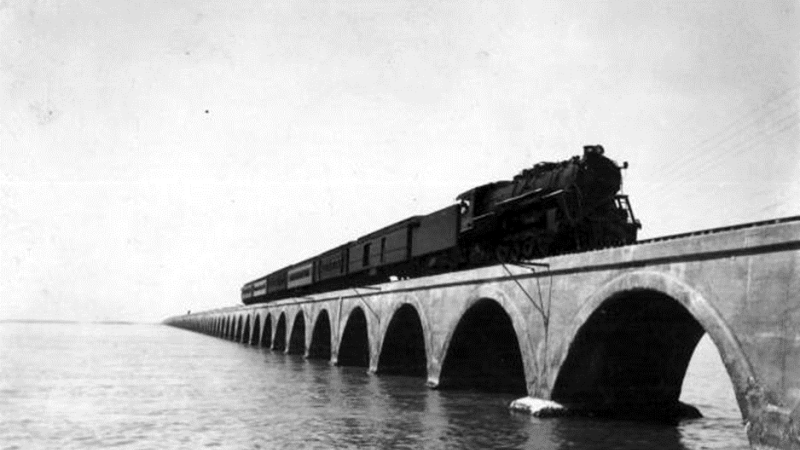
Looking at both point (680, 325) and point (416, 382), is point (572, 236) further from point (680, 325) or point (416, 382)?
point (416, 382)

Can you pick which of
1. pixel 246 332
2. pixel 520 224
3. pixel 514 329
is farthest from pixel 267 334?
pixel 514 329

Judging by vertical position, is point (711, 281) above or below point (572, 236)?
below

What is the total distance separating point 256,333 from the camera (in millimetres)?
57156

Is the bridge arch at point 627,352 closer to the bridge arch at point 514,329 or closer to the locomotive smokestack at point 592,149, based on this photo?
the bridge arch at point 514,329

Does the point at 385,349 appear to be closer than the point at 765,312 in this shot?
No

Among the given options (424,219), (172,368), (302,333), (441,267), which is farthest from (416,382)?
(302,333)

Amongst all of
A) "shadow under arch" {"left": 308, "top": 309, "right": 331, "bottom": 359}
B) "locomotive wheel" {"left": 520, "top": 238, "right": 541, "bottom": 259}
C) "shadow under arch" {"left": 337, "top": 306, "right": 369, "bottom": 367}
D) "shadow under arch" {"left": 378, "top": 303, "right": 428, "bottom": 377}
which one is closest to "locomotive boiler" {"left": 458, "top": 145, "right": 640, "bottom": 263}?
"locomotive wheel" {"left": 520, "top": 238, "right": 541, "bottom": 259}

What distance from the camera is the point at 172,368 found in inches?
1267

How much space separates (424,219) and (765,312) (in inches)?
694

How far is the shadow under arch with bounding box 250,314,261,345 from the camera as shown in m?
55.2

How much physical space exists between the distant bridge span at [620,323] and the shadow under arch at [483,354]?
1.4 inches

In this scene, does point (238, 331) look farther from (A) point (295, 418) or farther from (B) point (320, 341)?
(A) point (295, 418)

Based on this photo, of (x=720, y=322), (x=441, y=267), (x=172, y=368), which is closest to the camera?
(x=720, y=322)

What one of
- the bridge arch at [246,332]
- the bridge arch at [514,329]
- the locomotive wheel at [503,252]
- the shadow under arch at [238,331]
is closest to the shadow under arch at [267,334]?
the bridge arch at [246,332]
